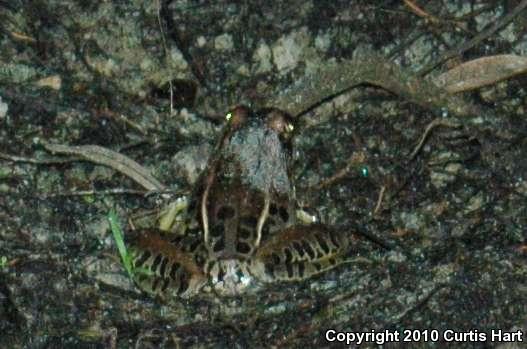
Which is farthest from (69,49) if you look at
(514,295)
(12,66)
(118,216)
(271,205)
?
(514,295)

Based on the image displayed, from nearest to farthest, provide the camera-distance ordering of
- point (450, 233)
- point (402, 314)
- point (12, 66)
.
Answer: point (402, 314) → point (450, 233) → point (12, 66)

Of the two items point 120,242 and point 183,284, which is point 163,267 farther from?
point 120,242

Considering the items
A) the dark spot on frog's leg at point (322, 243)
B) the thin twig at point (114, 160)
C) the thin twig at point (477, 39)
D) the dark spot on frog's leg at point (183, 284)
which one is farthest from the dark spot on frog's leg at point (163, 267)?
the thin twig at point (477, 39)

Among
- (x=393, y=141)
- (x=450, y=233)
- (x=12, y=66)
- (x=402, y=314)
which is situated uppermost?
(x=12, y=66)

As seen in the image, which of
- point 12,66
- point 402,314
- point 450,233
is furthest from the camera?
point 12,66

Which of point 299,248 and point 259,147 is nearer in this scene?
point 299,248

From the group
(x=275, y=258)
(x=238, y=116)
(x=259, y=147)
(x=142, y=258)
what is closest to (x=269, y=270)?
(x=275, y=258)

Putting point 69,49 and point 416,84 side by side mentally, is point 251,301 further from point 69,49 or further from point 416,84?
point 69,49
